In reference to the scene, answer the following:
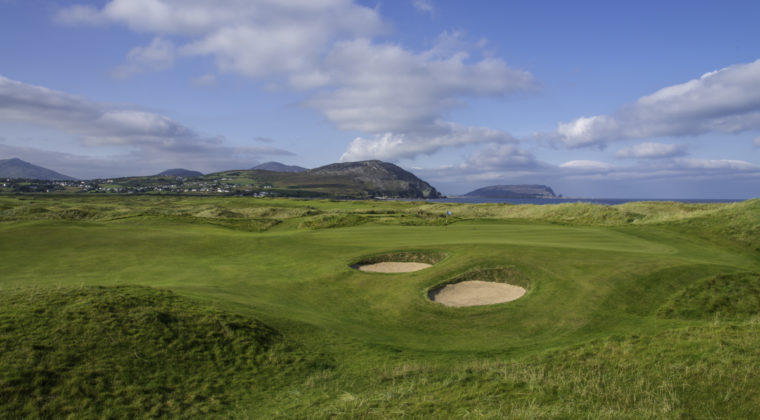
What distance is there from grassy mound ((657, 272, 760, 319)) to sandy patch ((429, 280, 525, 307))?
20.3 feet

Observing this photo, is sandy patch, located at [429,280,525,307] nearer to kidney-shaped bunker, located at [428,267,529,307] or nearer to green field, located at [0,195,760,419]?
kidney-shaped bunker, located at [428,267,529,307]

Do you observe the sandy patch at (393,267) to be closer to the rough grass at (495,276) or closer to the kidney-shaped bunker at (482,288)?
the rough grass at (495,276)

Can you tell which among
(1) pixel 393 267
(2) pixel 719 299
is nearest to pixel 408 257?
(1) pixel 393 267

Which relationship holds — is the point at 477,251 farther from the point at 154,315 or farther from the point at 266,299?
the point at 154,315

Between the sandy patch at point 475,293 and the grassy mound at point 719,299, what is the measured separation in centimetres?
618

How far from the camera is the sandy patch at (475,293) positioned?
62.1 feet

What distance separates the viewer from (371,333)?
14531 millimetres

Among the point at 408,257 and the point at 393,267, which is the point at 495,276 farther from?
the point at 408,257

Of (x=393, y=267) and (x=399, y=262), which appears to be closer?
(x=393, y=267)

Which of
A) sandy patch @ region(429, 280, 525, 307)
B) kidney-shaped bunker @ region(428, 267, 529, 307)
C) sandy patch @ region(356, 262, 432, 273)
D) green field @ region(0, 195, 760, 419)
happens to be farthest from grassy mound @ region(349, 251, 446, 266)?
sandy patch @ region(429, 280, 525, 307)

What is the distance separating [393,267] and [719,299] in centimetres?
1591

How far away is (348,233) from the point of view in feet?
115

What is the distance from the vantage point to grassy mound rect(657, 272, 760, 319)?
53.8 ft

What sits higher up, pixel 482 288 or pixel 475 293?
pixel 482 288
